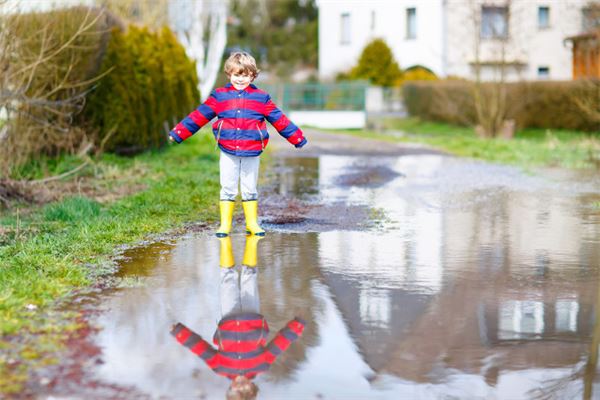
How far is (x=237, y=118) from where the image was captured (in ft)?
26.1

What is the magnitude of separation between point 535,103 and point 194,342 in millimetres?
25145

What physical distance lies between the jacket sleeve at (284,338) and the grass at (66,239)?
3.59ft

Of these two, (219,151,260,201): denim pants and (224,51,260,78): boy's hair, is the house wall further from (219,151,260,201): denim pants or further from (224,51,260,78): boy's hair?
(224,51,260,78): boy's hair

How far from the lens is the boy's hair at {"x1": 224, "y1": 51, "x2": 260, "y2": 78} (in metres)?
7.74

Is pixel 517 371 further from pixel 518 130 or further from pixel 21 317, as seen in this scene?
pixel 518 130

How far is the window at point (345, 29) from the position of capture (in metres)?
54.4

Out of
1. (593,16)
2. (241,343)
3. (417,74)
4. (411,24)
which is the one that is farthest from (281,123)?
(411,24)

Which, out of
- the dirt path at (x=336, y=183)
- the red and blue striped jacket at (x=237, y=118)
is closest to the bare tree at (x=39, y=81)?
the dirt path at (x=336, y=183)

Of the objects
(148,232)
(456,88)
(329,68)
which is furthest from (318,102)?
(148,232)

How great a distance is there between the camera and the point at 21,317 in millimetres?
5305

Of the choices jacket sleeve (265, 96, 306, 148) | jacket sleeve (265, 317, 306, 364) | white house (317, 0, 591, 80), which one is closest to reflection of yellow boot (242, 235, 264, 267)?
jacket sleeve (265, 96, 306, 148)

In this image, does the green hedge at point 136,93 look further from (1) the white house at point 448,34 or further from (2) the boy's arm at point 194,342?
(1) the white house at point 448,34

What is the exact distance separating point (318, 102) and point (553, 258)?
26.9m

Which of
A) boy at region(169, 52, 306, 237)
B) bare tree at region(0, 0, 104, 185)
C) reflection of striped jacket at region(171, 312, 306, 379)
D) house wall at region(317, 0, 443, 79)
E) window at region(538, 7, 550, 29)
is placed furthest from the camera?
house wall at region(317, 0, 443, 79)
